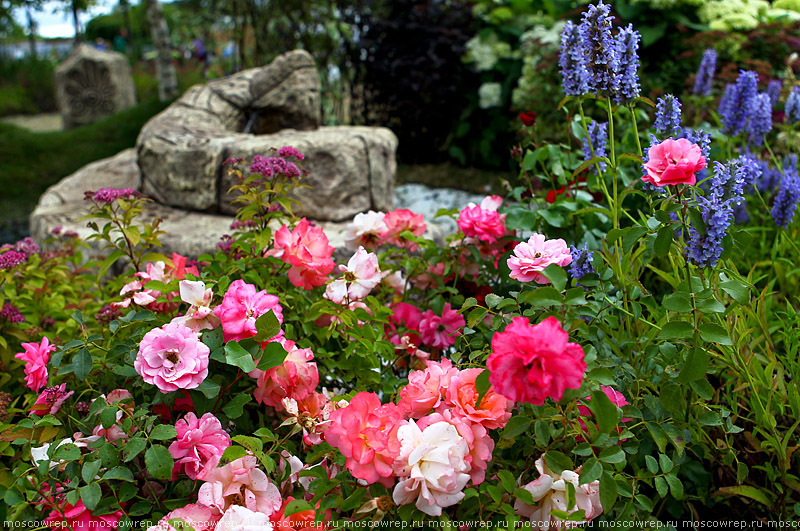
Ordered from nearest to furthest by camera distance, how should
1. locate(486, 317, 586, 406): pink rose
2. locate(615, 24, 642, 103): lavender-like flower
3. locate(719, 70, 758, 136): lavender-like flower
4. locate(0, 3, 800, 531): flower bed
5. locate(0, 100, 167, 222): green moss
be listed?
locate(486, 317, 586, 406): pink rose < locate(0, 3, 800, 531): flower bed < locate(615, 24, 642, 103): lavender-like flower < locate(719, 70, 758, 136): lavender-like flower < locate(0, 100, 167, 222): green moss

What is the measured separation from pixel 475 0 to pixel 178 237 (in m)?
4.14

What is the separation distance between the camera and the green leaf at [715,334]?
0.98m

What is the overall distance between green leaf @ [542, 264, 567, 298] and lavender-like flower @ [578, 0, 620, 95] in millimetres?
489

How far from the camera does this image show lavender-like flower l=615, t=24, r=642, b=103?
4.13ft

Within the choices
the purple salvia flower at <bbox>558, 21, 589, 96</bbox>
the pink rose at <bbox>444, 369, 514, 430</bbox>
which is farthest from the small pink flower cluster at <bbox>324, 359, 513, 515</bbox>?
the purple salvia flower at <bbox>558, 21, 589, 96</bbox>

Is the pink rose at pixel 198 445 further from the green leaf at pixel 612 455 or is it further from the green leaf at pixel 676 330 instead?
the green leaf at pixel 676 330

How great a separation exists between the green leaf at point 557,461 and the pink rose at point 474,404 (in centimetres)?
10

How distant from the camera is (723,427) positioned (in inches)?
45.9

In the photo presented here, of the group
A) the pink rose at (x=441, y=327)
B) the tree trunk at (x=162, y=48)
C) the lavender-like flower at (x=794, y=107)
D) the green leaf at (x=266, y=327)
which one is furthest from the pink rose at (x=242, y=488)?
the tree trunk at (x=162, y=48)

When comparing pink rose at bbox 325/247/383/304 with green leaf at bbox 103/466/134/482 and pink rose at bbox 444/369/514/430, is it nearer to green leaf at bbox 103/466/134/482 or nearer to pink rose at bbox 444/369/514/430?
pink rose at bbox 444/369/514/430

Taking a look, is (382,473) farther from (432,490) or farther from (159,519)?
(159,519)

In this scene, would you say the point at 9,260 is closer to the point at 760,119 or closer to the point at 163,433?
the point at 163,433

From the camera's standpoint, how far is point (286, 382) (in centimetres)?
114

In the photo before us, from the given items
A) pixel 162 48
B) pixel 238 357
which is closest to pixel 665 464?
pixel 238 357
